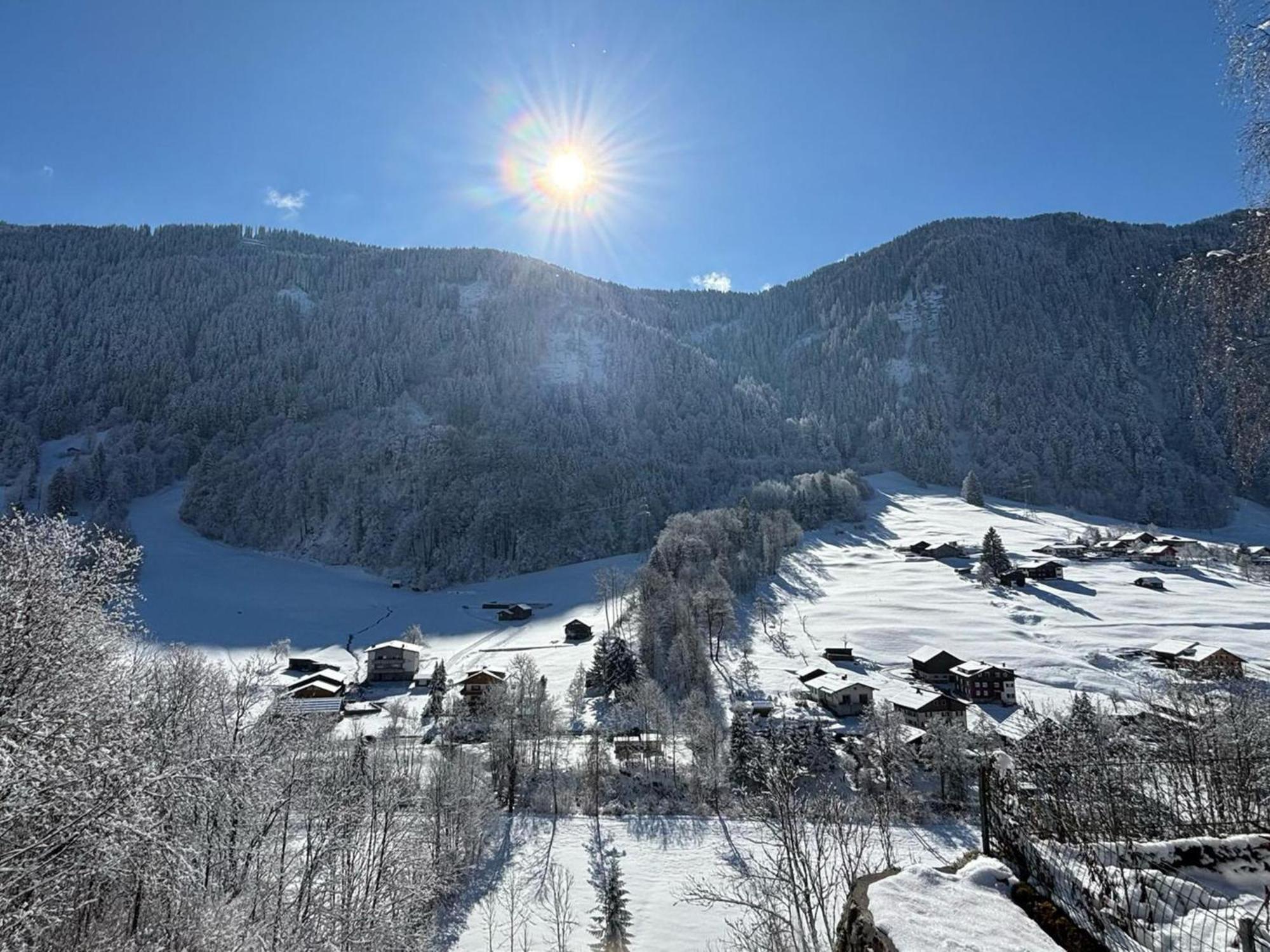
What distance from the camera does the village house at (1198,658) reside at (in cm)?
4191

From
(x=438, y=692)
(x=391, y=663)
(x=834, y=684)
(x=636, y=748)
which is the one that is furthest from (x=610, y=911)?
(x=391, y=663)

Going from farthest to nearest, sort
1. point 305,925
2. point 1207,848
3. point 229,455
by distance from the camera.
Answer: point 229,455 → point 305,925 → point 1207,848

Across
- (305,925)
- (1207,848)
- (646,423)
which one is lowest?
(305,925)

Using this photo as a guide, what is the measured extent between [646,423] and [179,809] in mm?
153603

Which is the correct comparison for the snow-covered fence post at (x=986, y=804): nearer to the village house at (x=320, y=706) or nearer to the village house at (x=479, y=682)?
the village house at (x=320, y=706)

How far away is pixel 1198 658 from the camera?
44406 millimetres

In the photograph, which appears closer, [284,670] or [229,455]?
[284,670]

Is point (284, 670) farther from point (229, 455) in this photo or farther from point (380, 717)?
point (229, 455)

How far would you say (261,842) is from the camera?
Result: 1580 centimetres

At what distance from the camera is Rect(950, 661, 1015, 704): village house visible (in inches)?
1777

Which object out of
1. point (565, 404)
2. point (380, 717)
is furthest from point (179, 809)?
point (565, 404)

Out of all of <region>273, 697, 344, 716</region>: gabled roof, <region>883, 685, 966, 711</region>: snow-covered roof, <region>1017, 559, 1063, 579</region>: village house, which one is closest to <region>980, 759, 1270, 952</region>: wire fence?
<region>273, 697, 344, 716</region>: gabled roof

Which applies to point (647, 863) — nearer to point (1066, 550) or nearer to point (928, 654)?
point (928, 654)

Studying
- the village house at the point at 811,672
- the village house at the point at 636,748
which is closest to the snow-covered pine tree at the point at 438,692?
the village house at the point at 636,748
